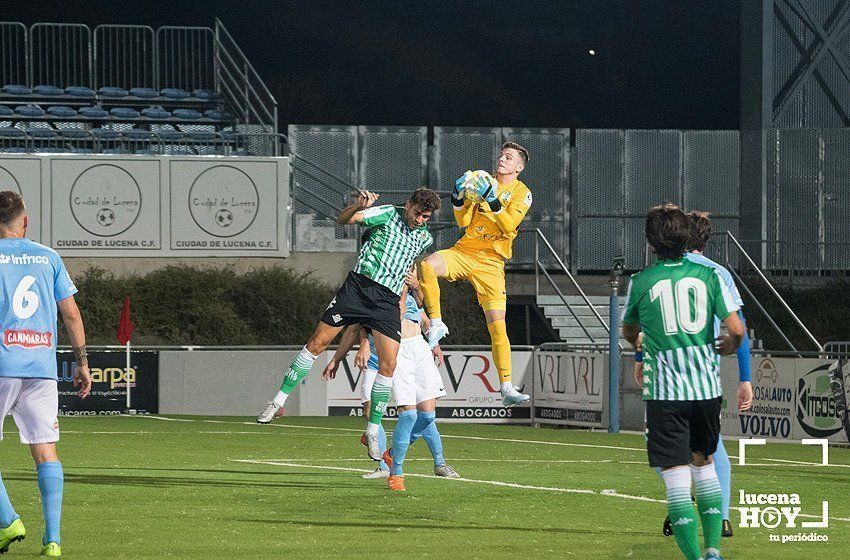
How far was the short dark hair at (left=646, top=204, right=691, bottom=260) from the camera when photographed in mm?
7539

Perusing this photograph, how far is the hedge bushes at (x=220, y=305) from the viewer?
29438 mm

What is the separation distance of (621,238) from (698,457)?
93.6 ft

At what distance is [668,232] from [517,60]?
30.8 meters

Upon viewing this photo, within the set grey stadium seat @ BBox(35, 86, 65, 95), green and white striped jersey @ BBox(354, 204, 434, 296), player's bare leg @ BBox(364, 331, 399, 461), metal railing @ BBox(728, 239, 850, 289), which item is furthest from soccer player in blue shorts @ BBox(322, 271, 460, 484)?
metal railing @ BBox(728, 239, 850, 289)

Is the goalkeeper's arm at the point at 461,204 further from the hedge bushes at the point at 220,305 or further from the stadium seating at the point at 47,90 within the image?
the stadium seating at the point at 47,90

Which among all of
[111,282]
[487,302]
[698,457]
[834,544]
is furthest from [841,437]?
[111,282]

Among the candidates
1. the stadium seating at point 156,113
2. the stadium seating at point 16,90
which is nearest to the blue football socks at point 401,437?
the stadium seating at point 156,113

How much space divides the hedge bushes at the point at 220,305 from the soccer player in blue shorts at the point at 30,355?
21.2 m

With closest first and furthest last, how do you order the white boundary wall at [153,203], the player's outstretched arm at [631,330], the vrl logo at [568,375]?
the player's outstretched arm at [631,330] < the vrl logo at [568,375] < the white boundary wall at [153,203]

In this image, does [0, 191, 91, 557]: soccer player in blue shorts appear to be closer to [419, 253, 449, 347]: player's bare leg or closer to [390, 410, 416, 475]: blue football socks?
[390, 410, 416, 475]: blue football socks

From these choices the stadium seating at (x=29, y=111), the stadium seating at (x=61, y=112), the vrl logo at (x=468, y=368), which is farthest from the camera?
the stadium seating at (x=29, y=111)

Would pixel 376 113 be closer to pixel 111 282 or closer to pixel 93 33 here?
pixel 93 33

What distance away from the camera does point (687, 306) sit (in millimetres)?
7512

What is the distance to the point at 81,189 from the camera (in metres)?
29.5
